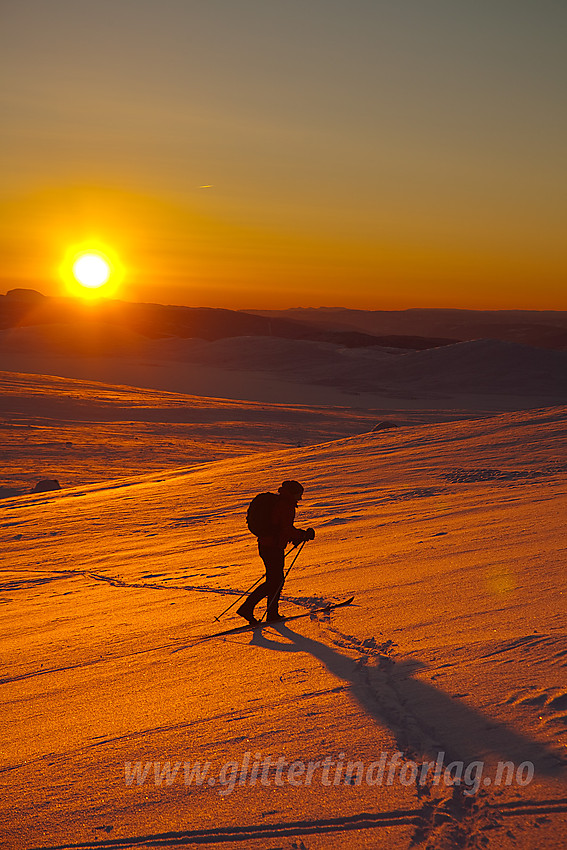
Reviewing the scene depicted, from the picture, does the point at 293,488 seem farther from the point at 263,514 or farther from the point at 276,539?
the point at 276,539

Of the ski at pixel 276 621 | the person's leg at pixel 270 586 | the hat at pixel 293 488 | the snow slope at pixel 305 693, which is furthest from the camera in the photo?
the person's leg at pixel 270 586

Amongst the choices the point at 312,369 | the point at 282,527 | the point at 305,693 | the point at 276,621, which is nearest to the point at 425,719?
the point at 305,693

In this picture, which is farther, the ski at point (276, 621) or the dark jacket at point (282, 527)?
the dark jacket at point (282, 527)

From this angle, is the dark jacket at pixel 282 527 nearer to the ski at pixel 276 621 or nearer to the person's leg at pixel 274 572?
the person's leg at pixel 274 572

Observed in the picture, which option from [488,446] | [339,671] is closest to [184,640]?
[339,671]

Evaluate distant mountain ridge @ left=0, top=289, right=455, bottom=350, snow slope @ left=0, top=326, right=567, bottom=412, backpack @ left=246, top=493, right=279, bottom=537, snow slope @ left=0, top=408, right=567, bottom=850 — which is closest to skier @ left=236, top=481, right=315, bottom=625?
backpack @ left=246, top=493, right=279, bottom=537

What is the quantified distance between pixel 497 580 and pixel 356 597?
1.11 meters

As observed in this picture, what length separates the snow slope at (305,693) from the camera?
2936mm

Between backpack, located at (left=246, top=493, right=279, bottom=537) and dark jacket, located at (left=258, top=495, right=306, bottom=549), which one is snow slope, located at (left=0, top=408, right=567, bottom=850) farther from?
backpack, located at (left=246, top=493, right=279, bottom=537)

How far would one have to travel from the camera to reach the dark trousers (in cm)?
586

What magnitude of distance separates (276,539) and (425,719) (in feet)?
7.93

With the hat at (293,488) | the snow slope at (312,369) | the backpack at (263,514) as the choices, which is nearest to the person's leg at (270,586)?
the backpack at (263,514)

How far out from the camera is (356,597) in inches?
240

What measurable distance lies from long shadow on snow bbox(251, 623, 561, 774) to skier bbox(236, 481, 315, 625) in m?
1.25
